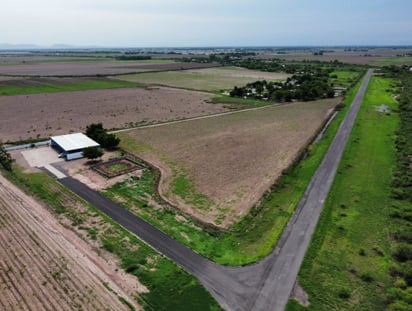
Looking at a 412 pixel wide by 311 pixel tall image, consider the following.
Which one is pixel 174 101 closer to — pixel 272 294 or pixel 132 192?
pixel 132 192

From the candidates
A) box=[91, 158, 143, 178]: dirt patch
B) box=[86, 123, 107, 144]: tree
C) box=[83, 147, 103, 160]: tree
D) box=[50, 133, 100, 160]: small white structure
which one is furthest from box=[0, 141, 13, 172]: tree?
box=[86, 123, 107, 144]: tree

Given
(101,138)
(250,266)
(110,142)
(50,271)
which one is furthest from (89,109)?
(250,266)

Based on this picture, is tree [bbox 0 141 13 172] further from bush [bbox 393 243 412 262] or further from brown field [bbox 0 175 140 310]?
bush [bbox 393 243 412 262]

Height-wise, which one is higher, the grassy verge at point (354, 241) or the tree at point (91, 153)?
the tree at point (91, 153)

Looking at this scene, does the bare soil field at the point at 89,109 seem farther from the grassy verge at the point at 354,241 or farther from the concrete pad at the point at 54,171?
the grassy verge at the point at 354,241

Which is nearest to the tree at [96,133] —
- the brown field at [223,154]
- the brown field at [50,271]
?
the brown field at [223,154]

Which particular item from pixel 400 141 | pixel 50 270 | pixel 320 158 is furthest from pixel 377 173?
pixel 50 270

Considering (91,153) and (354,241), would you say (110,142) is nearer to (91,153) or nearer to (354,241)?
(91,153)
